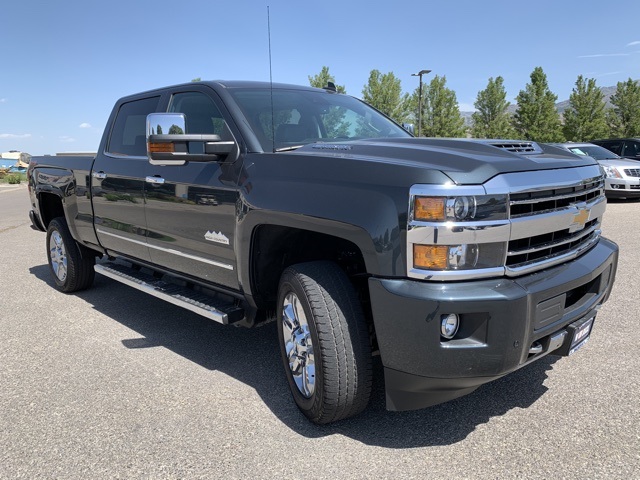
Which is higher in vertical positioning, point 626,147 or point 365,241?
point 365,241

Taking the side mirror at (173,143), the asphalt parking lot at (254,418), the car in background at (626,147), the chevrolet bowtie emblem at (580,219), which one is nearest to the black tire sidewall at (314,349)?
the asphalt parking lot at (254,418)

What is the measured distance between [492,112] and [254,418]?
41699 millimetres

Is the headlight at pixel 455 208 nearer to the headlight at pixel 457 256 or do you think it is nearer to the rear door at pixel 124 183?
the headlight at pixel 457 256

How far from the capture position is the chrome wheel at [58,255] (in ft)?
19.0

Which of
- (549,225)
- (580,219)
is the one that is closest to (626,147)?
(580,219)

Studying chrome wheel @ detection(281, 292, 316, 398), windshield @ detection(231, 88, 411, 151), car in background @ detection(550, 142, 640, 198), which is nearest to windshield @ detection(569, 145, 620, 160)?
car in background @ detection(550, 142, 640, 198)

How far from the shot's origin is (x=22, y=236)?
10.5 m

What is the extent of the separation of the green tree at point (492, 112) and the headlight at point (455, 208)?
3963 cm

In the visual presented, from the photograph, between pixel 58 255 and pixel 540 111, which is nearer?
pixel 58 255

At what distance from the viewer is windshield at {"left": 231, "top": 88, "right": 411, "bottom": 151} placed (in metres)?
3.49

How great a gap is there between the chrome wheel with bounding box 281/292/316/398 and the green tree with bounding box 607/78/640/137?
42.3 metres

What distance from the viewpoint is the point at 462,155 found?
2578mm

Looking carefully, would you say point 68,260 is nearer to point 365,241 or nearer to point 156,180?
point 156,180

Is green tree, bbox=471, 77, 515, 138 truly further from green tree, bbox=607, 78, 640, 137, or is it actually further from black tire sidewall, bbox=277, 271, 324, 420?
black tire sidewall, bbox=277, 271, 324, 420
